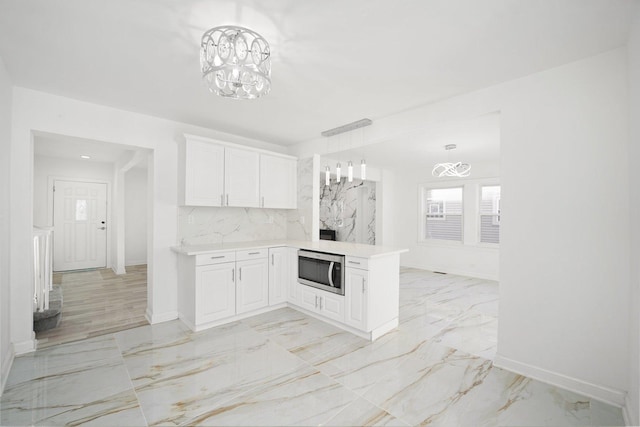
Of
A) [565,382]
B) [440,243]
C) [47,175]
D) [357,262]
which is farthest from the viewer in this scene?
[440,243]

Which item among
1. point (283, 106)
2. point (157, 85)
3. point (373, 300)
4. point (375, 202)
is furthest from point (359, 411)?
point (375, 202)

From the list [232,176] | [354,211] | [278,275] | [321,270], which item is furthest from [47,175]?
[354,211]

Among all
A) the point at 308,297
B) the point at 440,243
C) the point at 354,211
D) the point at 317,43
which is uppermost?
the point at 317,43

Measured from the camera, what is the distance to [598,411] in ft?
6.24

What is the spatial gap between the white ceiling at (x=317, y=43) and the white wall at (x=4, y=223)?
24 cm

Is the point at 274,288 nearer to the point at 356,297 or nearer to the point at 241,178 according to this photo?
the point at 356,297

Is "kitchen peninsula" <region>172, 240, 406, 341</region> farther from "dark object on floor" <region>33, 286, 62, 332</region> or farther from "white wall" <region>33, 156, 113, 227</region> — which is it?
"white wall" <region>33, 156, 113, 227</region>

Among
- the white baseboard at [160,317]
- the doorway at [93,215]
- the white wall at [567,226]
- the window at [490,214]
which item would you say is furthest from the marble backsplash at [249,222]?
the window at [490,214]

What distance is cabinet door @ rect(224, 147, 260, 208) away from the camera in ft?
12.1

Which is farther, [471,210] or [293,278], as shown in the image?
[471,210]

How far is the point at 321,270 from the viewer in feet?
11.1

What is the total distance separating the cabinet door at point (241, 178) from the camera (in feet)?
12.1

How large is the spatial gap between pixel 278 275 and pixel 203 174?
1.62 metres

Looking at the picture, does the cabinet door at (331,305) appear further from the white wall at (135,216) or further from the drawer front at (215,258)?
the white wall at (135,216)
